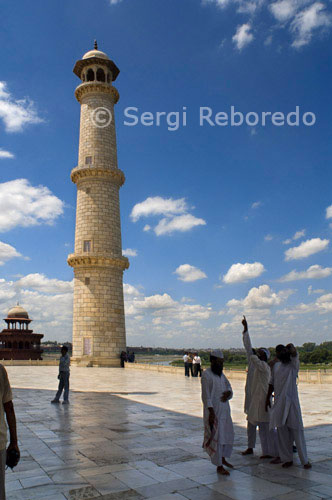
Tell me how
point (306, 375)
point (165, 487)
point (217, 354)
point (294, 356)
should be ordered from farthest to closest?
point (306, 375), point (294, 356), point (217, 354), point (165, 487)

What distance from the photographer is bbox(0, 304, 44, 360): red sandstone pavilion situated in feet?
128

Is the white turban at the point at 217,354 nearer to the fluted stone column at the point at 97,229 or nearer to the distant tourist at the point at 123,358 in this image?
the fluted stone column at the point at 97,229

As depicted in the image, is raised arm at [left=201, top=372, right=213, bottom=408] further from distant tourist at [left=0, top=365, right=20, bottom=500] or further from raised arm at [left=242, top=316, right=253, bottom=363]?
distant tourist at [left=0, top=365, right=20, bottom=500]

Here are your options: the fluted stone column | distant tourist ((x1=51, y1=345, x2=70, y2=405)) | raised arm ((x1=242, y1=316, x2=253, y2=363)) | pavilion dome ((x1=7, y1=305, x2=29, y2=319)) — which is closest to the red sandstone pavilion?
pavilion dome ((x1=7, y1=305, x2=29, y2=319))

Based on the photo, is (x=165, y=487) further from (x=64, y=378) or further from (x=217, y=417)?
(x=64, y=378)

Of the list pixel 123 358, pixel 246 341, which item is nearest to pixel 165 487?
pixel 246 341

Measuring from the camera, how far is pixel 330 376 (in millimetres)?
17266

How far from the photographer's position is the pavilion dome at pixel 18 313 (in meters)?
Answer: 41.3

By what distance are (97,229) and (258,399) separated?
24.7 metres

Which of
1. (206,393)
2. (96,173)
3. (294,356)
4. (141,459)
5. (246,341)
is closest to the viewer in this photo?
(206,393)

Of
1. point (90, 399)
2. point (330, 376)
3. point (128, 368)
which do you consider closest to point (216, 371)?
point (90, 399)

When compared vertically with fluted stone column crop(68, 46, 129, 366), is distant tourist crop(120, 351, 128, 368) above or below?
below

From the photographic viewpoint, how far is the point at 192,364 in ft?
69.2

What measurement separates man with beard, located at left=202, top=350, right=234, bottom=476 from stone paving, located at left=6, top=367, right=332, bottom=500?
24 centimetres
